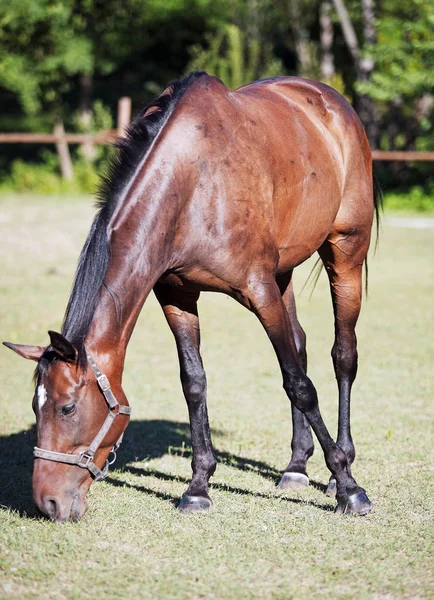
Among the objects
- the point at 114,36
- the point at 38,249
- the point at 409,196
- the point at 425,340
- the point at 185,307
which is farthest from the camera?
the point at 114,36

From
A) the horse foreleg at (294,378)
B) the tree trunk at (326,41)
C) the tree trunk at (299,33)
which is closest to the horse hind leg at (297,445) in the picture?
the horse foreleg at (294,378)

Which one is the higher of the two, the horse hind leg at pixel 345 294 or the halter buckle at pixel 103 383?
the halter buckle at pixel 103 383

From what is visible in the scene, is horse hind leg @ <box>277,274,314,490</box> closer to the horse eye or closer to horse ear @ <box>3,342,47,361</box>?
the horse eye

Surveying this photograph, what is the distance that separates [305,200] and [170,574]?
209 centimetres

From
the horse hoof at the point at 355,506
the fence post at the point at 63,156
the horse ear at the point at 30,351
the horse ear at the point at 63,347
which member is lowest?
the fence post at the point at 63,156

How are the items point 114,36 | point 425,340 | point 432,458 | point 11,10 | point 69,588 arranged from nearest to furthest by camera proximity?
point 69,588, point 432,458, point 425,340, point 11,10, point 114,36

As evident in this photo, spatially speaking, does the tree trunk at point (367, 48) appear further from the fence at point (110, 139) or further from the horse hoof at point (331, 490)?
the horse hoof at point (331, 490)

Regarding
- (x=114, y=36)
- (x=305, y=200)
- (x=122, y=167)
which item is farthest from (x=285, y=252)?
(x=114, y=36)

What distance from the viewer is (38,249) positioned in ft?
48.8

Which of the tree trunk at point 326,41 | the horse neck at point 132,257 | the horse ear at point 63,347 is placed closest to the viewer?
the horse ear at point 63,347

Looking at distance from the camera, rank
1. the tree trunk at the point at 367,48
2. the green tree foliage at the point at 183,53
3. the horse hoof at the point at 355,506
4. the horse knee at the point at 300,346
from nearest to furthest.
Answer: the horse hoof at the point at 355,506, the horse knee at the point at 300,346, the green tree foliage at the point at 183,53, the tree trunk at the point at 367,48

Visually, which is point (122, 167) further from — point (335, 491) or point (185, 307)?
point (335, 491)

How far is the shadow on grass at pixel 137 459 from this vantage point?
4.27 m

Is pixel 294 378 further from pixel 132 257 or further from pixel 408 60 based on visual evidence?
pixel 408 60
